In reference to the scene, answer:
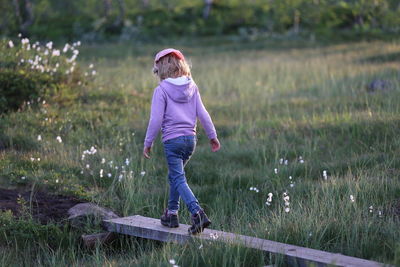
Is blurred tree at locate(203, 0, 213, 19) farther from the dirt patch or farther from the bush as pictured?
the dirt patch

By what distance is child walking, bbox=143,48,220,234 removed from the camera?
228 inches

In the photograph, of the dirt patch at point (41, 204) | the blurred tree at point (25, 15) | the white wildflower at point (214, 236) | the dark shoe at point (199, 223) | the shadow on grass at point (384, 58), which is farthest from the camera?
the blurred tree at point (25, 15)

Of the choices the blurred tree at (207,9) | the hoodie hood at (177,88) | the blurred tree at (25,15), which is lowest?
the hoodie hood at (177,88)

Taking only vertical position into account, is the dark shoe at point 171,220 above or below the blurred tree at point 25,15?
below

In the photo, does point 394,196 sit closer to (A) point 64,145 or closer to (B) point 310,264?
(B) point 310,264

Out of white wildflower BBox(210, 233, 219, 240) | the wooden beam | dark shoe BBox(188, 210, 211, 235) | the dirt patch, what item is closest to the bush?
the dirt patch

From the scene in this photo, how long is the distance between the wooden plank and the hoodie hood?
1.18 m

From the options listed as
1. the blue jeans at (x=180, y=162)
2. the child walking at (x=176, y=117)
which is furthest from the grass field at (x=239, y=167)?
the child walking at (x=176, y=117)

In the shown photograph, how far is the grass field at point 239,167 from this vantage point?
564cm

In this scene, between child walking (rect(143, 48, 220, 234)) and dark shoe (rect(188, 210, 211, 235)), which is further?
child walking (rect(143, 48, 220, 234))

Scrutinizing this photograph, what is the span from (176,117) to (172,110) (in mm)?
72

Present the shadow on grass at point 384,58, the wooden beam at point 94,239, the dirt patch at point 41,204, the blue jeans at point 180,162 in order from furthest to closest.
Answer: the shadow on grass at point 384,58 < the dirt patch at point 41,204 < the wooden beam at point 94,239 < the blue jeans at point 180,162

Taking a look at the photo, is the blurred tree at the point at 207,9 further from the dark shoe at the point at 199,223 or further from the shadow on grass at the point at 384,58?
the dark shoe at the point at 199,223

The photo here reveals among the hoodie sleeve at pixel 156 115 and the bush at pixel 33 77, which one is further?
the bush at pixel 33 77
